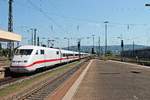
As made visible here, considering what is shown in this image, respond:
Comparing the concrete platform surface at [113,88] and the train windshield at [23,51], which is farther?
the train windshield at [23,51]

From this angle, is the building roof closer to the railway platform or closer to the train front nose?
the train front nose

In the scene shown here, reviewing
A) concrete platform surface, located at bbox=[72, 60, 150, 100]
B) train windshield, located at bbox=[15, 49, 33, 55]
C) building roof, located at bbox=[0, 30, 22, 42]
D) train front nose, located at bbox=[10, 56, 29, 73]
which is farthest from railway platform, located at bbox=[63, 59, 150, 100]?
building roof, located at bbox=[0, 30, 22, 42]

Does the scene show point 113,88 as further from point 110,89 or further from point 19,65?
point 19,65

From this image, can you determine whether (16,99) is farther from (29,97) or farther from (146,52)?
(146,52)

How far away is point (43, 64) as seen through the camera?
36.9 m

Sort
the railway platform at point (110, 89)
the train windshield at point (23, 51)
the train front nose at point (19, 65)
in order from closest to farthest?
1. the railway platform at point (110, 89)
2. the train front nose at point (19, 65)
3. the train windshield at point (23, 51)

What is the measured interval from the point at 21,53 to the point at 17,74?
254 centimetres

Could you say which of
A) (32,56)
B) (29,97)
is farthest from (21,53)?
(29,97)

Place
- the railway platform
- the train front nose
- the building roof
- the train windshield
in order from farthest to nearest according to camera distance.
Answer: the building roof → the train windshield → the train front nose → the railway platform

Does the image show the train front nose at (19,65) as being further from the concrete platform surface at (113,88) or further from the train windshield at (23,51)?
the concrete platform surface at (113,88)

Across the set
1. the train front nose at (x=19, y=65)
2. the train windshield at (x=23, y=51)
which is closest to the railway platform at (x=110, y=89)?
the train front nose at (x=19, y=65)

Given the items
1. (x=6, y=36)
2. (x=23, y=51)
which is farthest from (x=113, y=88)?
(x=6, y=36)

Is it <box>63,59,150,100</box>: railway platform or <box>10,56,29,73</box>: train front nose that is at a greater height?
<box>10,56,29,73</box>: train front nose

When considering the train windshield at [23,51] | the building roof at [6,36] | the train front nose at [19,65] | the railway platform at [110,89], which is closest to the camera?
the railway platform at [110,89]
